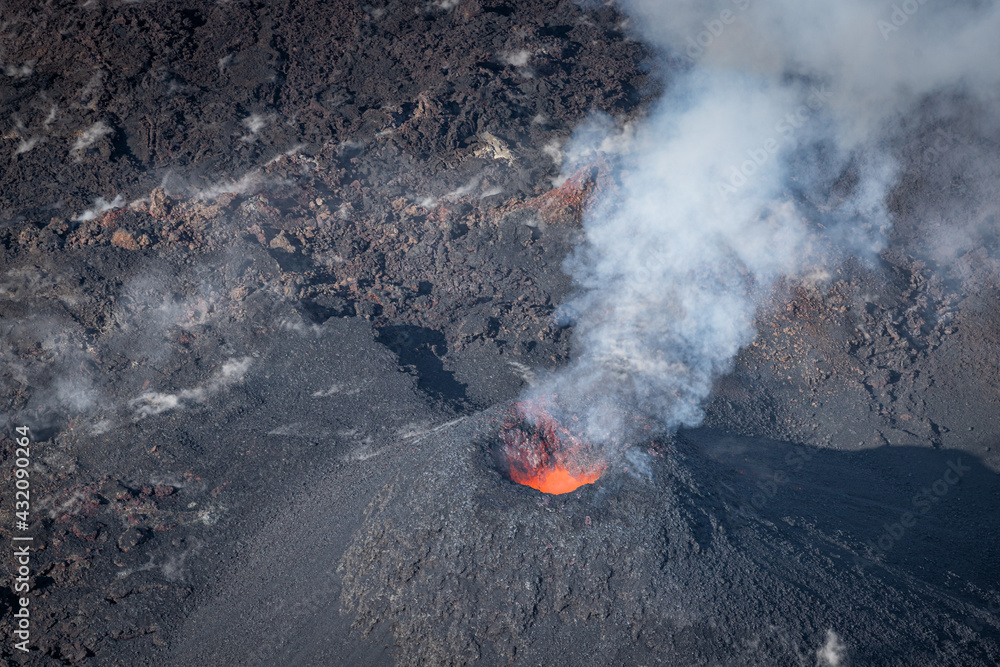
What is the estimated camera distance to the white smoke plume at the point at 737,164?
54.2 ft

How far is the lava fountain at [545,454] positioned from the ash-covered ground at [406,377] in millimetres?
619

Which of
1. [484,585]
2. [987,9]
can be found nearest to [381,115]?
[484,585]

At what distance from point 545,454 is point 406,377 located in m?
4.89

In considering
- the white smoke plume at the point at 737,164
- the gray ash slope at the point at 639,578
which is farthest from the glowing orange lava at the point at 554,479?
the white smoke plume at the point at 737,164

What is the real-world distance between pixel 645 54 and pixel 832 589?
17.7 metres

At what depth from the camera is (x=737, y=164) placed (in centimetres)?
1866

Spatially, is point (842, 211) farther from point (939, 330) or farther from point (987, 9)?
point (987, 9)

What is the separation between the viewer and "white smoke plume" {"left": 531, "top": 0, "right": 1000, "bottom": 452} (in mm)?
16516

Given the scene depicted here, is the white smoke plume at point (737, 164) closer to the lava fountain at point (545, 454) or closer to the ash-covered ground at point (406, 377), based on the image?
the ash-covered ground at point (406, 377)

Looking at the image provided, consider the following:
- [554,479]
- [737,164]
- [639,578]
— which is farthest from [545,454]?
[737,164]

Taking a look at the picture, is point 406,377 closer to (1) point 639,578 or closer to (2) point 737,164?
(1) point 639,578

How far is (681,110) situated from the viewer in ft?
66.4

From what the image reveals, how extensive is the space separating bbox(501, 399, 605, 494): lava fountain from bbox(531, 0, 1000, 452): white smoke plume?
2.52m

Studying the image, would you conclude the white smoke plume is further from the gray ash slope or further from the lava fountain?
the gray ash slope
